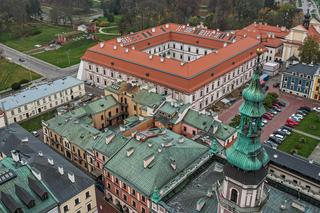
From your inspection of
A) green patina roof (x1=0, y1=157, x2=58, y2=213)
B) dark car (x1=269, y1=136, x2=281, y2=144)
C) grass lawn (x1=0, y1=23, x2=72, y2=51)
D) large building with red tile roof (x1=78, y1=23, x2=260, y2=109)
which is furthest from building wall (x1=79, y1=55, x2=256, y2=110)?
grass lawn (x1=0, y1=23, x2=72, y2=51)

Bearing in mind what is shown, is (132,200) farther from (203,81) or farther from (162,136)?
(203,81)

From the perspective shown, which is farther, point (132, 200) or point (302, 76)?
point (302, 76)

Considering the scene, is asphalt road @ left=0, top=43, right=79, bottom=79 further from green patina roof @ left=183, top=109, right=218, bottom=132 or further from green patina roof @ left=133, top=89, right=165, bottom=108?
green patina roof @ left=183, top=109, right=218, bottom=132

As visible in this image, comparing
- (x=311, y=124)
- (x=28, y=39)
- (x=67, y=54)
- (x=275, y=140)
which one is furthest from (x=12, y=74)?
(x=311, y=124)

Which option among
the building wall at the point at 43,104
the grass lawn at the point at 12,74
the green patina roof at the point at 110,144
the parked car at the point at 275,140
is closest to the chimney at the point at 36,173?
the green patina roof at the point at 110,144

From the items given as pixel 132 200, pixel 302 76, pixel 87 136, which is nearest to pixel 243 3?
pixel 302 76

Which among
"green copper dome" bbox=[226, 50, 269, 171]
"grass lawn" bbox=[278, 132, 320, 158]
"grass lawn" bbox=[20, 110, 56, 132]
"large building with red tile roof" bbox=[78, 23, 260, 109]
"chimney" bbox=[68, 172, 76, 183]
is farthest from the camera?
"large building with red tile roof" bbox=[78, 23, 260, 109]

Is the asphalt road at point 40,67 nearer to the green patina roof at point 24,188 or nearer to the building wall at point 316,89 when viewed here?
the green patina roof at point 24,188
